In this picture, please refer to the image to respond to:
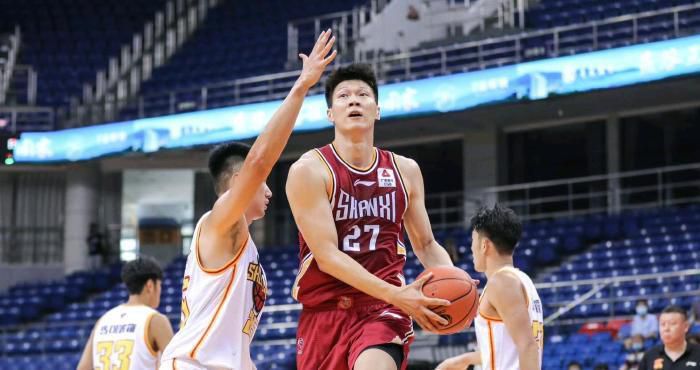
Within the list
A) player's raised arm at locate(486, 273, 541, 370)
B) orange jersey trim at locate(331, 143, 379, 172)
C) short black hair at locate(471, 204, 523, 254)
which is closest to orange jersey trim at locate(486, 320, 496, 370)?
player's raised arm at locate(486, 273, 541, 370)

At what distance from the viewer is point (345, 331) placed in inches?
219

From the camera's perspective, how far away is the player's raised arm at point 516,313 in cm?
618

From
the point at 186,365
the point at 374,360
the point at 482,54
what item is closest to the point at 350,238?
the point at 374,360

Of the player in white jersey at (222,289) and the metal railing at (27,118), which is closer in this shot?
the player in white jersey at (222,289)

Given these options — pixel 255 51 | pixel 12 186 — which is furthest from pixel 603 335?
pixel 12 186

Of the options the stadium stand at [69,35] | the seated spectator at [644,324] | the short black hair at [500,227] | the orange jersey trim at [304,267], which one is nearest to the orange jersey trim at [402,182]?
the orange jersey trim at [304,267]

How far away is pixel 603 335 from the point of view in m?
15.3

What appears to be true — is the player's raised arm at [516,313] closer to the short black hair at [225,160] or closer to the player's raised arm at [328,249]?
the player's raised arm at [328,249]

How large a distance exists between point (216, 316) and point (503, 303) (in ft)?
5.29

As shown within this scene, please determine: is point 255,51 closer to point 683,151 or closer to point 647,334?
point 683,151

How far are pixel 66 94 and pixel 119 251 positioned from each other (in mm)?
3823

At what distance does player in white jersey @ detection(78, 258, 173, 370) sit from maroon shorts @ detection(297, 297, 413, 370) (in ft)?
8.20

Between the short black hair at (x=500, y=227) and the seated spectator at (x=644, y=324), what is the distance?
8316 mm

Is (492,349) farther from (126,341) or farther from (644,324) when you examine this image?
(644,324)
